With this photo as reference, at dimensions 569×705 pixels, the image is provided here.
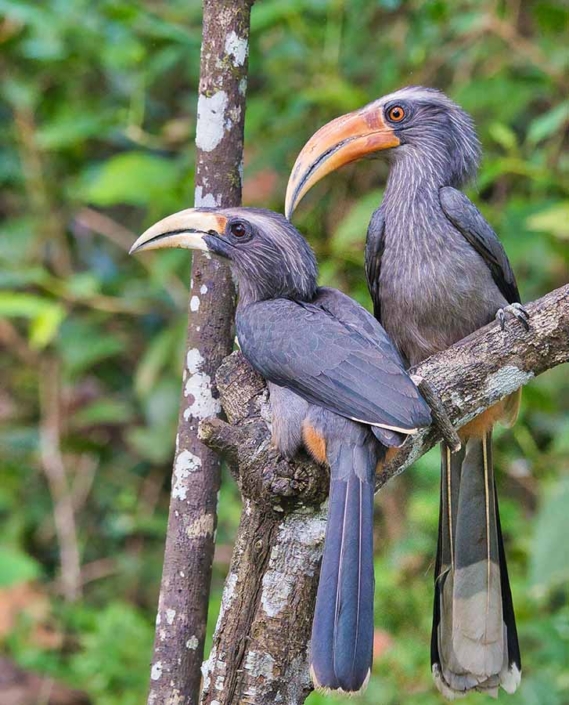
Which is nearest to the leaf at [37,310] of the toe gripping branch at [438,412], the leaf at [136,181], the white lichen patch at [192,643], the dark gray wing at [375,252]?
the leaf at [136,181]

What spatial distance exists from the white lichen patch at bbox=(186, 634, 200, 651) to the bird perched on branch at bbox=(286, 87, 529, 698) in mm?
716

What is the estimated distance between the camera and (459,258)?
121 inches

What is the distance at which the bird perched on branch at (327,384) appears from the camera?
2.15 m

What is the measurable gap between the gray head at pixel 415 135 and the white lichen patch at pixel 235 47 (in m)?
0.50

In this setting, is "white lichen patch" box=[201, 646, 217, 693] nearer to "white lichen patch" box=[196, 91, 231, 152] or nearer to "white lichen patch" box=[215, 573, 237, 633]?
"white lichen patch" box=[215, 573, 237, 633]

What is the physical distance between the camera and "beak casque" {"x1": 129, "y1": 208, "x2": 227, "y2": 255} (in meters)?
2.69

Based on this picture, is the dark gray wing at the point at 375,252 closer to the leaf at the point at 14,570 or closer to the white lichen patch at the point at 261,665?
the white lichen patch at the point at 261,665

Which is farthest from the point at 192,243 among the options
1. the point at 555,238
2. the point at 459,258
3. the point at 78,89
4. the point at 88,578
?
the point at 78,89

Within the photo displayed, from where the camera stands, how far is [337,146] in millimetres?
3115

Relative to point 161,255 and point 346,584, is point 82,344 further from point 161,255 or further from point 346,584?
point 346,584

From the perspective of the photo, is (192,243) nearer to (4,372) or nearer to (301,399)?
(301,399)

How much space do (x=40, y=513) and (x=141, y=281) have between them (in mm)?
1404

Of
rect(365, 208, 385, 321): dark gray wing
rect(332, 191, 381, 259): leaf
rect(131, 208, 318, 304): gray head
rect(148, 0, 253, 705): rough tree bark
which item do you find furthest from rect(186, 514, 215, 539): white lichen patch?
rect(332, 191, 381, 259): leaf

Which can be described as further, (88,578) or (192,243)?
(88,578)
